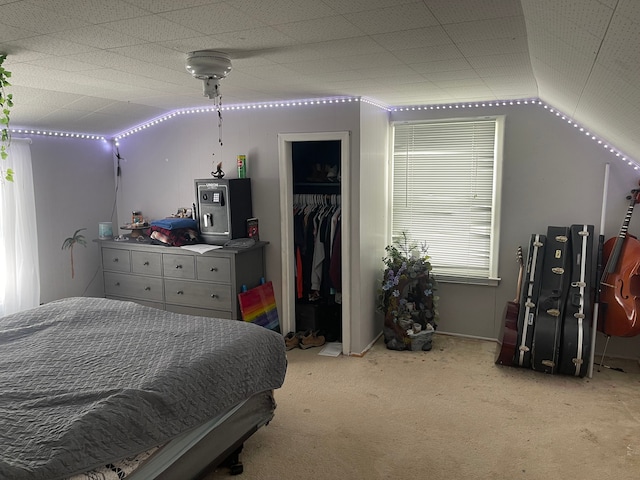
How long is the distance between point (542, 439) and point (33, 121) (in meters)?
4.44

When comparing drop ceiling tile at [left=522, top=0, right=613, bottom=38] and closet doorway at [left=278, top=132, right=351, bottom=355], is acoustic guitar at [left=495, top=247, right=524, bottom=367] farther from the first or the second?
drop ceiling tile at [left=522, top=0, right=613, bottom=38]

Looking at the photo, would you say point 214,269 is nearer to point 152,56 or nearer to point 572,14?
point 152,56

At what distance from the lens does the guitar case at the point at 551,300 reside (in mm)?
3723

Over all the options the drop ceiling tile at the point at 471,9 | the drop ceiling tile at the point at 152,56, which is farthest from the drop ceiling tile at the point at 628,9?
the drop ceiling tile at the point at 152,56

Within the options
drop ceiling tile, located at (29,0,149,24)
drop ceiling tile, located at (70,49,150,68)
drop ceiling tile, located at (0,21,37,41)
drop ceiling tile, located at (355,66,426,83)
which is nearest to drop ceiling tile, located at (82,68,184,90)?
drop ceiling tile, located at (70,49,150,68)

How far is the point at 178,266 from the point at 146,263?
0.38 metres

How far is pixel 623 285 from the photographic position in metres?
3.67

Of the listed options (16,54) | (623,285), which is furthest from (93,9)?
(623,285)

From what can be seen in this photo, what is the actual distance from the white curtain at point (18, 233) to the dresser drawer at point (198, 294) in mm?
1178

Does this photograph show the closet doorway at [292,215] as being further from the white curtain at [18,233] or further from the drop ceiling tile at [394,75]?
the white curtain at [18,233]

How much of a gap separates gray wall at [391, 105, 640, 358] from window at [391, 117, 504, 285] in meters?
0.09

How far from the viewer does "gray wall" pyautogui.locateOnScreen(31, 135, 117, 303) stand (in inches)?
174

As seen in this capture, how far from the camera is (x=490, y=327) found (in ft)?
Result: 15.0

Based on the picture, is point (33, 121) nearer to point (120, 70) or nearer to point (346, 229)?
point (120, 70)
